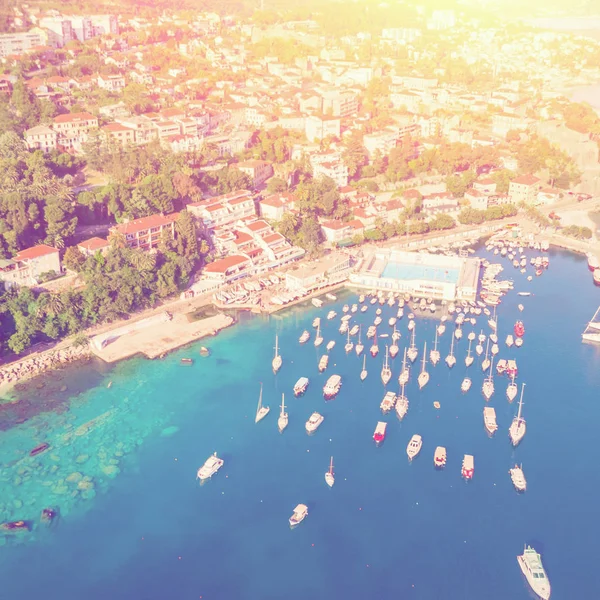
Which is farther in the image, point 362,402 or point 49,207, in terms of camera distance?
point 49,207

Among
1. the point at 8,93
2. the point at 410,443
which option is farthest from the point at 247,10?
the point at 410,443

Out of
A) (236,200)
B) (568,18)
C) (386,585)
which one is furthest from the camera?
(568,18)

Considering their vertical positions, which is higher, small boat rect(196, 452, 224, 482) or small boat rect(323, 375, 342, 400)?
small boat rect(196, 452, 224, 482)

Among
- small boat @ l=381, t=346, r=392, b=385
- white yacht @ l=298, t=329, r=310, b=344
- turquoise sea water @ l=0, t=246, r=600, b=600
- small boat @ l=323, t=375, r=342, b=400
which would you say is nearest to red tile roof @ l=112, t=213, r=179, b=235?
turquoise sea water @ l=0, t=246, r=600, b=600

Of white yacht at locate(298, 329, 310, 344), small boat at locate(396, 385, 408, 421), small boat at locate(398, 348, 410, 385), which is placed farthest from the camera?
white yacht at locate(298, 329, 310, 344)

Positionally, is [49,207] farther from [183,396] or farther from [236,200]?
[183,396]

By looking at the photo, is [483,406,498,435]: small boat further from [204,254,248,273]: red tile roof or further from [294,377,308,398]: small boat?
[204,254,248,273]: red tile roof
